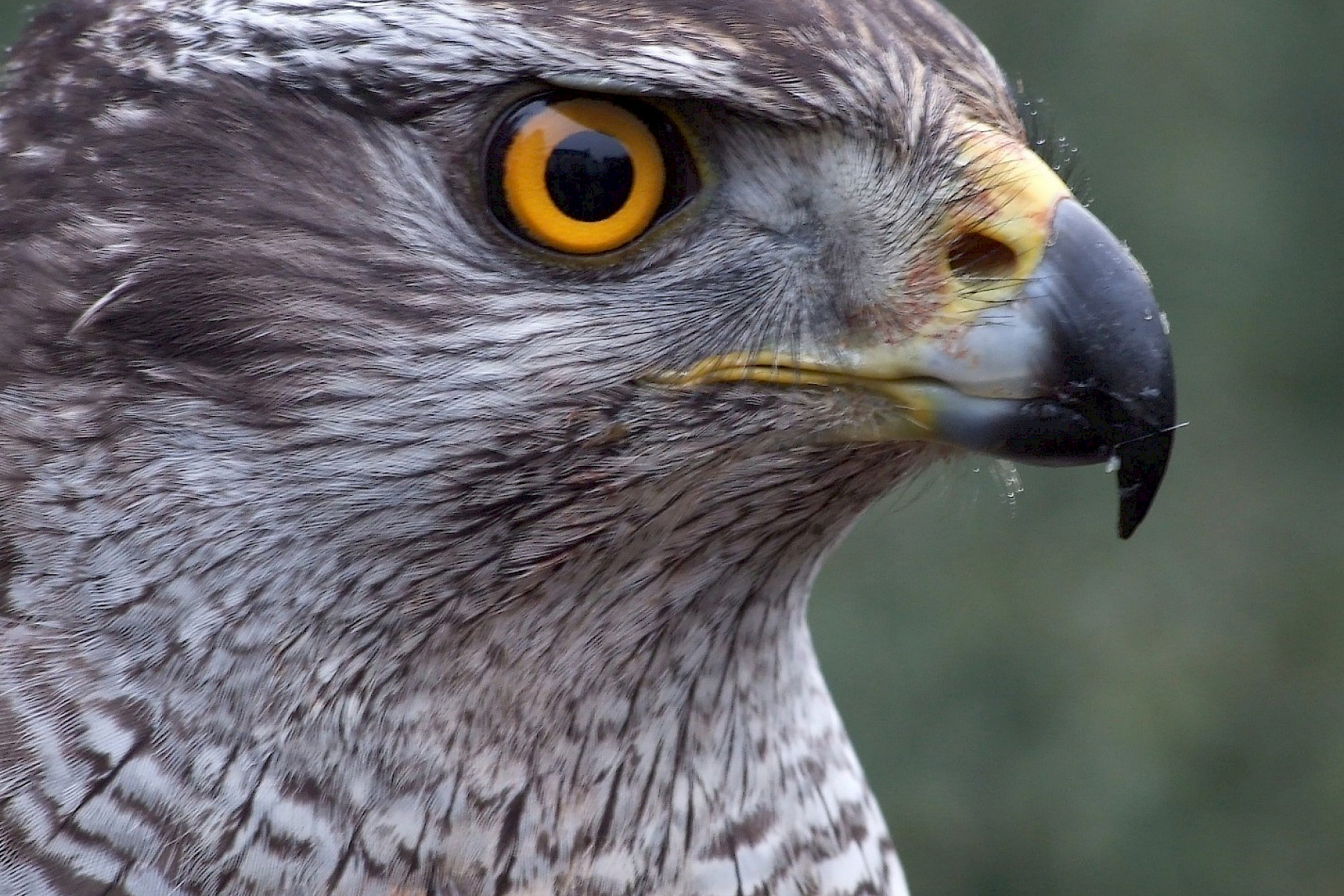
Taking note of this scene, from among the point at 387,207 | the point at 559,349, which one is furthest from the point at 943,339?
the point at 387,207

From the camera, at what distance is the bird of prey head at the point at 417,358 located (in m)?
1.78

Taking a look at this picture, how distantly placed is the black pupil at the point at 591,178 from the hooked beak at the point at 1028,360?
197mm

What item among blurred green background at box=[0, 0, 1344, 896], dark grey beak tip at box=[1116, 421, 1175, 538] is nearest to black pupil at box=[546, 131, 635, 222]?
dark grey beak tip at box=[1116, 421, 1175, 538]

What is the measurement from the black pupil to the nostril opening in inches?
14.5

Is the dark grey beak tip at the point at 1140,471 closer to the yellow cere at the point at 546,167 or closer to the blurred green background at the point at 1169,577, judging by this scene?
the yellow cere at the point at 546,167

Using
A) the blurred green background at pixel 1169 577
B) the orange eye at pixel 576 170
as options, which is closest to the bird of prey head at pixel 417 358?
the orange eye at pixel 576 170

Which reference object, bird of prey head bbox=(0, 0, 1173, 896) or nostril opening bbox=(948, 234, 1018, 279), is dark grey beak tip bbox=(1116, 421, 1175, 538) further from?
nostril opening bbox=(948, 234, 1018, 279)

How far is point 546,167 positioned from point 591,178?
5 centimetres

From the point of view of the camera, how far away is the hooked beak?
1.76 meters

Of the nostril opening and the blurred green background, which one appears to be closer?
the nostril opening

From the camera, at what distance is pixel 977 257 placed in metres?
1.84

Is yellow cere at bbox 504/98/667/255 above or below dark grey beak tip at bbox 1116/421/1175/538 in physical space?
above

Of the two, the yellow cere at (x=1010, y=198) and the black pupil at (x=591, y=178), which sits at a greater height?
the yellow cere at (x=1010, y=198)

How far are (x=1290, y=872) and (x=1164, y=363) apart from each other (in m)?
4.03
